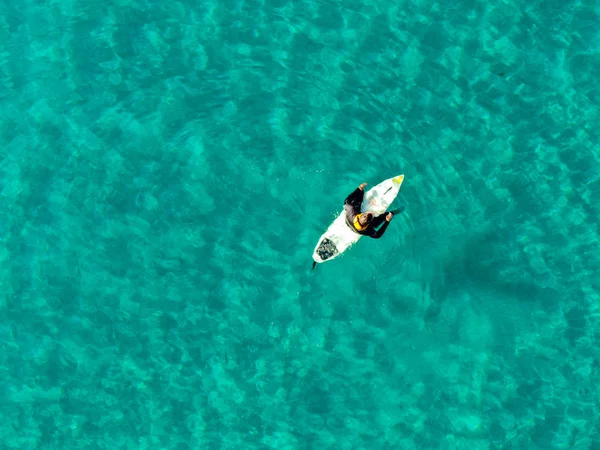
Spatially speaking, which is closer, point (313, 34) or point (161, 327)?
point (161, 327)

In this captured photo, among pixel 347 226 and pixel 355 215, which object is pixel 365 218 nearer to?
pixel 355 215

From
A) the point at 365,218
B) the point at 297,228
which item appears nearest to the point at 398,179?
the point at 365,218

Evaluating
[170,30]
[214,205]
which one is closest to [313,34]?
[170,30]

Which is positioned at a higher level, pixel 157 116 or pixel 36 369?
pixel 157 116

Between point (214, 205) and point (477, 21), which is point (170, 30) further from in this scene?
point (477, 21)

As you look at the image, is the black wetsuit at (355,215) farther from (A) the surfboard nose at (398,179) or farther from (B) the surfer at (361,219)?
(A) the surfboard nose at (398,179)

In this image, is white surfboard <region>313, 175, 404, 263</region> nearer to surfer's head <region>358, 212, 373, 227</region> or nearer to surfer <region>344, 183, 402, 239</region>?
surfer <region>344, 183, 402, 239</region>

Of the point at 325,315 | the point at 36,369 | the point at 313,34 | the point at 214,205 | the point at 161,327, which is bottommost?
the point at 36,369
